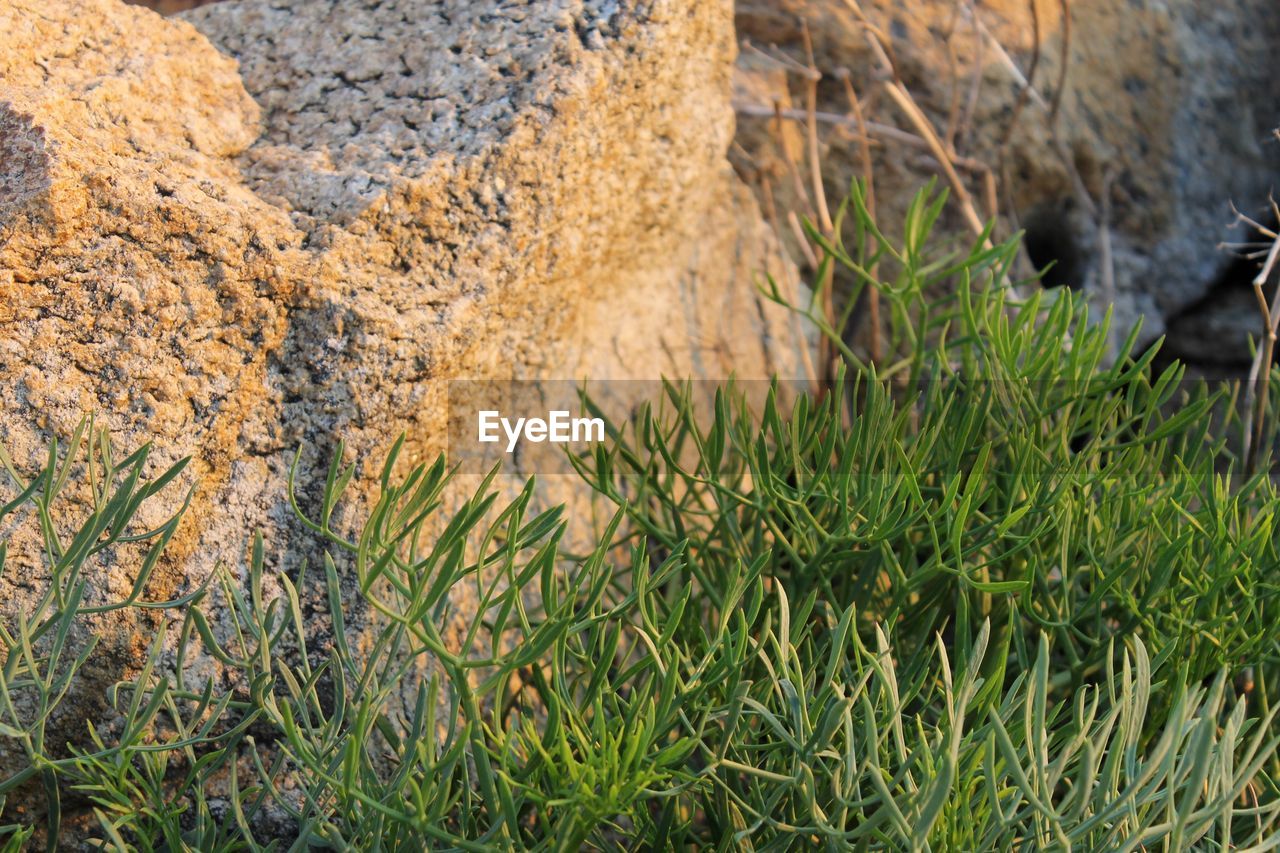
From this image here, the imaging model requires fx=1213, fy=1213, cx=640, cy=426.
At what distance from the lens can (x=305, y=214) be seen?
3.28ft

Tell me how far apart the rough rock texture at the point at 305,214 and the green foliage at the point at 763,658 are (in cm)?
5

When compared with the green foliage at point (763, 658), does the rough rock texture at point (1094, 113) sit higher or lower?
higher

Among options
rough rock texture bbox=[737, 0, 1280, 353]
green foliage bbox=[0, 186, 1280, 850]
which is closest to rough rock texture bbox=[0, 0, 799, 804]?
green foliage bbox=[0, 186, 1280, 850]

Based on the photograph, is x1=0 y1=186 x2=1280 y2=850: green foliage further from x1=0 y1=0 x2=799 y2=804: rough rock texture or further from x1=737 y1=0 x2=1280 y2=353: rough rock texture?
x1=737 y1=0 x2=1280 y2=353: rough rock texture

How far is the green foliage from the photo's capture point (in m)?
0.69

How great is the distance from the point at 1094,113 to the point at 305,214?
1.23 metres

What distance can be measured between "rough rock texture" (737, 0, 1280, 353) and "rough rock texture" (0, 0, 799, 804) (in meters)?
0.45

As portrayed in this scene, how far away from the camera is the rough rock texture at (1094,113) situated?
169 centimetres

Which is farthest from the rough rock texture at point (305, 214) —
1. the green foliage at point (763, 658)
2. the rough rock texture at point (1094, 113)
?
the rough rock texture at point (1094, 113)

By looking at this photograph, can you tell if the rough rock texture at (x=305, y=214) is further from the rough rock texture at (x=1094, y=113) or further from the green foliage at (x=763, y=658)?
the rough rock texture at (x=1094, y=113)

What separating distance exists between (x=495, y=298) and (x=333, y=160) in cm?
18

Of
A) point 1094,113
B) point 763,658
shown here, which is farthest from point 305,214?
point 1094,113

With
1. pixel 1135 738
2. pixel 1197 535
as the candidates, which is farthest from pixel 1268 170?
pixel 1135 738

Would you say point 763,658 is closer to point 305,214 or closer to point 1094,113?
point 305,214
